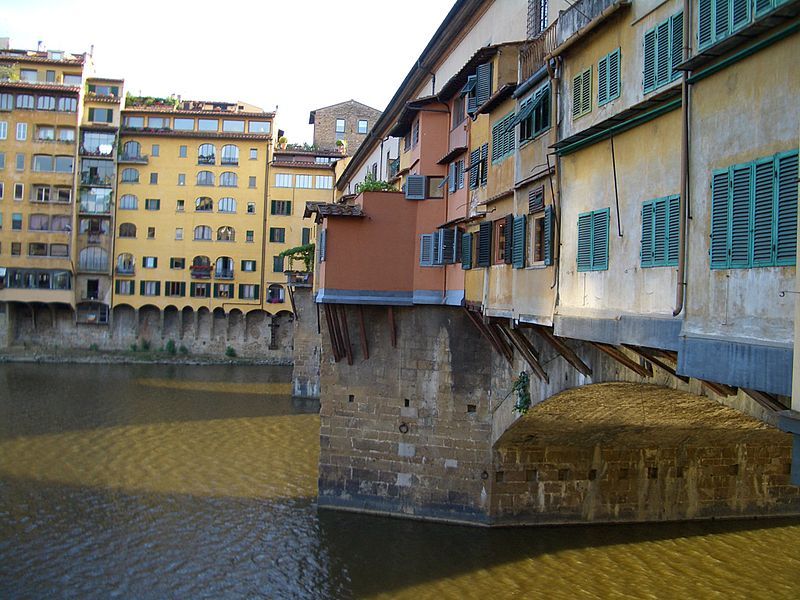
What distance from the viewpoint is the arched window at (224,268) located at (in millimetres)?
54281

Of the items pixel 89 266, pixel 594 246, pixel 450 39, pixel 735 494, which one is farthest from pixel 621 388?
pixel 89 266

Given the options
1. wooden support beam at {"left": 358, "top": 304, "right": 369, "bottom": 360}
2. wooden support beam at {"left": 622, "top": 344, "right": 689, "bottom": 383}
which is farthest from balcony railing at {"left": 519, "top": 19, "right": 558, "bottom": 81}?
wooden support beam at {"left": 358, "top": 304, "right": 369, "bottom": 360}

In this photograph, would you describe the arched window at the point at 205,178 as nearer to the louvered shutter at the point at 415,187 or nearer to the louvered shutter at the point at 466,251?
the louvered shutter at the point at 415,187

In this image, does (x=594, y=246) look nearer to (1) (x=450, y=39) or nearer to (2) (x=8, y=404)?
(1) (x=450, y=39)

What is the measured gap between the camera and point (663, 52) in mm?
8484

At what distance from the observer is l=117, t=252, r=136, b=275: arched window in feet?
177

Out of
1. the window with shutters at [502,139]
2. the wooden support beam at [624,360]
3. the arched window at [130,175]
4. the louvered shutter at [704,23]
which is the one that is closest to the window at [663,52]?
the louvered shutter at [704,23]

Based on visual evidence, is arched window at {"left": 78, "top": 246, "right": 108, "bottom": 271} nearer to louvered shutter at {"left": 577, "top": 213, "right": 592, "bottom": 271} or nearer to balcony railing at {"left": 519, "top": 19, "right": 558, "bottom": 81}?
balcony railing at {"left": 519, "top": 19, "right": 558, "bottom": 81}

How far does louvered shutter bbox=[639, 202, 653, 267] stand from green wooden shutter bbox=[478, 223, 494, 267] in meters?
6.17

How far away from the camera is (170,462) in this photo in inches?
998

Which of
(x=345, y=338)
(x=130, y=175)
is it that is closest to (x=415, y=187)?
(x=345, y=338)

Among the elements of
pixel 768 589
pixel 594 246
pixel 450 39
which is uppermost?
pixel 450 39

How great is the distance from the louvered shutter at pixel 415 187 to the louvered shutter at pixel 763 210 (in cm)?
1262

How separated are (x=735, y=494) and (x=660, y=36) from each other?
1448cm
